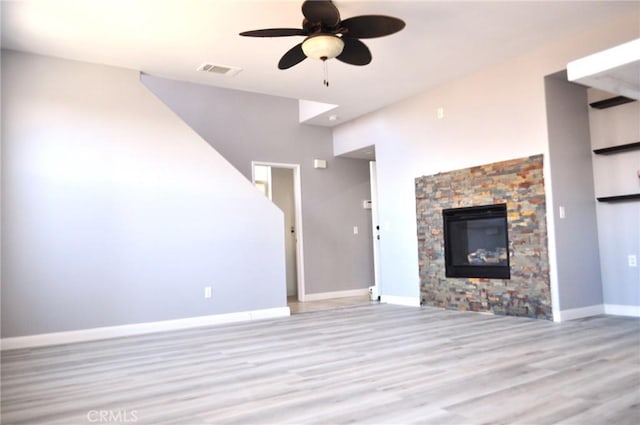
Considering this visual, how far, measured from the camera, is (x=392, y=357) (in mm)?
3311

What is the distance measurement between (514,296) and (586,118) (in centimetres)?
214

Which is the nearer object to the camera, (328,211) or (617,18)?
(617,18)

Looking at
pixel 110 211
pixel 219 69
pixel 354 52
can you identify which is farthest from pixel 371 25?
pixel 110 211

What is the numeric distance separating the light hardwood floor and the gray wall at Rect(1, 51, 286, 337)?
49 cm

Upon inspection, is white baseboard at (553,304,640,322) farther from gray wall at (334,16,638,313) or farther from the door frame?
the door frame

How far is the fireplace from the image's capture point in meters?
5.06

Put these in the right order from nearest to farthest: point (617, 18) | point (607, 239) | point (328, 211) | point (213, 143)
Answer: point (617, 18)
point (607, 239)
point (213, 143)
point (328, 211)

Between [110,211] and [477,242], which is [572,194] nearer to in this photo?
[477,242]

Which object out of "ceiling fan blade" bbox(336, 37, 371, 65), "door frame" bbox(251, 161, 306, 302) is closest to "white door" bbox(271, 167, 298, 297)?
"door frame" bbox(251, 161, 306, 302)

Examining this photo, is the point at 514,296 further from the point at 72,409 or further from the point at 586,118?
the point at 72,409

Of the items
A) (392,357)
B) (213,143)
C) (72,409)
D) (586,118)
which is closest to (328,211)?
(213,143)

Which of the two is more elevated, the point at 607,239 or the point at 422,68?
the point at 422,68

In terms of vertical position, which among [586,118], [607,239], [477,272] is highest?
[586,118]

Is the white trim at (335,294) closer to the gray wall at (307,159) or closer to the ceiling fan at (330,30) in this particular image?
the gray wall at (307,159)
